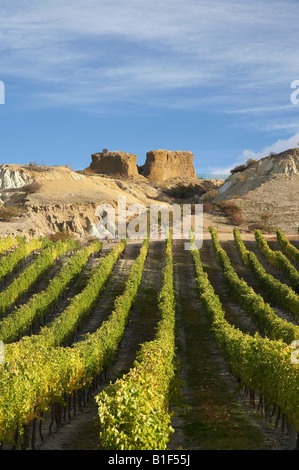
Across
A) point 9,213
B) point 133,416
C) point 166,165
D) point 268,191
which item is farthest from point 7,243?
point 166,165

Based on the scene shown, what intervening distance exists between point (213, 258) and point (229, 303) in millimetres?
16494

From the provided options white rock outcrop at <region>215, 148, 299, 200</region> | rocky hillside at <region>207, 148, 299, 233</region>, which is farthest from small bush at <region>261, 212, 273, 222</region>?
white rock outcrop at <region>215, 148, 299, 200</region>

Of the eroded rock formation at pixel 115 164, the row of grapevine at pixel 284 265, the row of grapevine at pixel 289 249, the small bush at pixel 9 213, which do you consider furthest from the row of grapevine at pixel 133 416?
the eroded rock formation at pixel 115 164

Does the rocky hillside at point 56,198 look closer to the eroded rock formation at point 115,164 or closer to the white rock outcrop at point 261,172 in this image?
the eroded rock formation at point 115,164

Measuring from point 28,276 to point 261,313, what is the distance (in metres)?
20.6

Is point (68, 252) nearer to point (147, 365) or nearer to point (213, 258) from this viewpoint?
point (213, 258)

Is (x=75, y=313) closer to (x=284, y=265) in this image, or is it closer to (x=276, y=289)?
(x=276, y=289)

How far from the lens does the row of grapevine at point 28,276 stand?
38812mm

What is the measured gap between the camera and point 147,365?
63.8 ft

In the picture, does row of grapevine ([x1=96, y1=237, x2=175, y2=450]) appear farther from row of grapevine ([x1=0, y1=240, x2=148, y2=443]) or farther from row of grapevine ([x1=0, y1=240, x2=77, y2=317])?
row of grapevine ([x1=0, y1=240, x2=77, y2=317])

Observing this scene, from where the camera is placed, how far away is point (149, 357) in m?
20.8

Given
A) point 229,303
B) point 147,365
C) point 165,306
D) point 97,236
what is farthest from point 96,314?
point 97,236

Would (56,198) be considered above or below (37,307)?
above

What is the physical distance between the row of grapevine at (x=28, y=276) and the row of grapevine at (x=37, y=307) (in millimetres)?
1119
